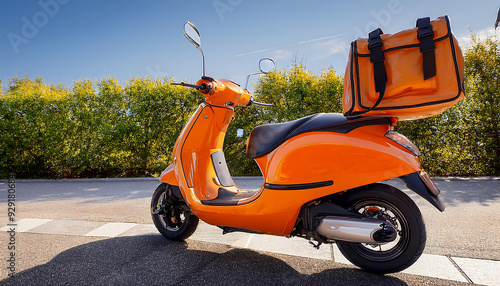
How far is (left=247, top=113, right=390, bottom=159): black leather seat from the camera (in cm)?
174

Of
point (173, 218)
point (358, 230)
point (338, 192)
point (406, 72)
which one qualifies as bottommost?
point (173, 218)

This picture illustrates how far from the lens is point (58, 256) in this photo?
231 cm

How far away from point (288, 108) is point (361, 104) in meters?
4.87

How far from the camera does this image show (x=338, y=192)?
182 cm

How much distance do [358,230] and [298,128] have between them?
0.66 metres

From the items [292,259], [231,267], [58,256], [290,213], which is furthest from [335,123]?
[58,256]

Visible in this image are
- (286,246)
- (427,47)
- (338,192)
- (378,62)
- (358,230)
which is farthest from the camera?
(286,246)

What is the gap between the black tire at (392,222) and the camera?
1.64m

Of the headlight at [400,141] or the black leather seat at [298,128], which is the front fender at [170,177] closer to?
the black leather seat at [298,128]

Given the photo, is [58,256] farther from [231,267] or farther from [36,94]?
[36,94]

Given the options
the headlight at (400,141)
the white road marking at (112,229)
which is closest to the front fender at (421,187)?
the headlight at (400,141)

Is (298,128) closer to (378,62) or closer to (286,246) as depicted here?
(378,62)

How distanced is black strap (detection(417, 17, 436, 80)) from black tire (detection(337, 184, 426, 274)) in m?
0.63

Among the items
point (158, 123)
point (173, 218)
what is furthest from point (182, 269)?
point (158, 123)
